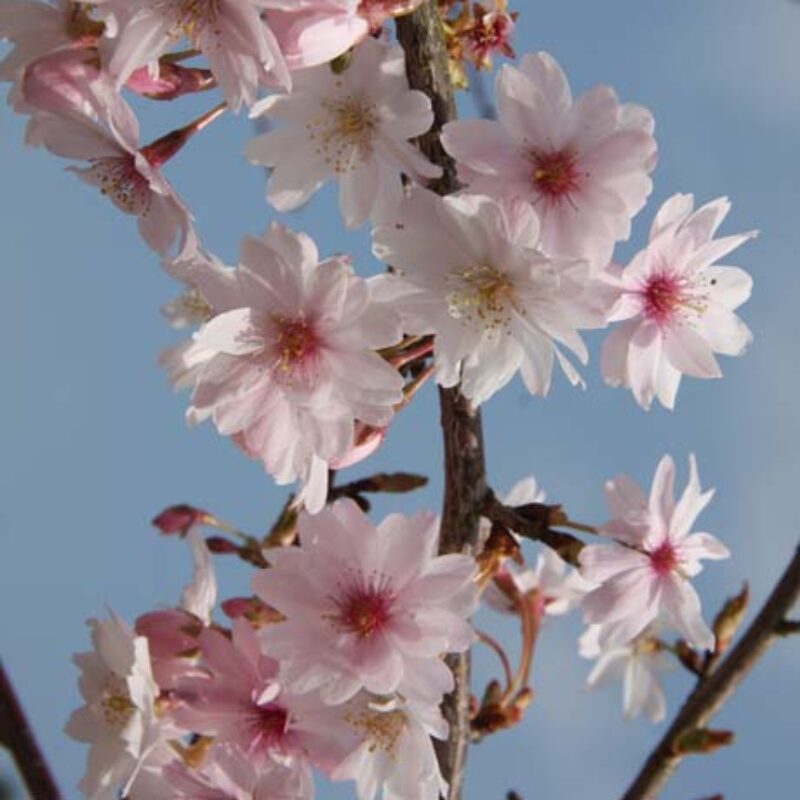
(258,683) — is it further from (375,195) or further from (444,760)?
(375,195)

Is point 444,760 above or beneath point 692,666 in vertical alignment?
beneath

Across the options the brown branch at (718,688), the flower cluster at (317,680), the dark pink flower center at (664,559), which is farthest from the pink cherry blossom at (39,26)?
the brown branch at (718,688)

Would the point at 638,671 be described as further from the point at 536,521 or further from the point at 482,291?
the point at 482,291

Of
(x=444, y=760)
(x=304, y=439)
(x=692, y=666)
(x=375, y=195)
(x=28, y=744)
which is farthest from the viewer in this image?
(x=692, y=666)

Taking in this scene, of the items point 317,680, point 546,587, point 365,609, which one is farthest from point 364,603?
point 546,587

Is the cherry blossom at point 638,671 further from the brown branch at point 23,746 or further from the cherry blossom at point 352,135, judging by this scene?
the brown branch at point 23,746

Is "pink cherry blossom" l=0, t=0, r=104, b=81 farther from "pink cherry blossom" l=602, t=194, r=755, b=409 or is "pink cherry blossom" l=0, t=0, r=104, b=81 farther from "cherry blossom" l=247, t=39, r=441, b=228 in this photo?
"pink cherry blossom" l=602, t=194, r=755, b=409

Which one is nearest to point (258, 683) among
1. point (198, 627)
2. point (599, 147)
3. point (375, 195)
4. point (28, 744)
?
point (198, 627)

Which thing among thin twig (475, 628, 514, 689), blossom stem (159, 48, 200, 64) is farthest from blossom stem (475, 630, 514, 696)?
blossom stem (159, 48, 200, 64)
